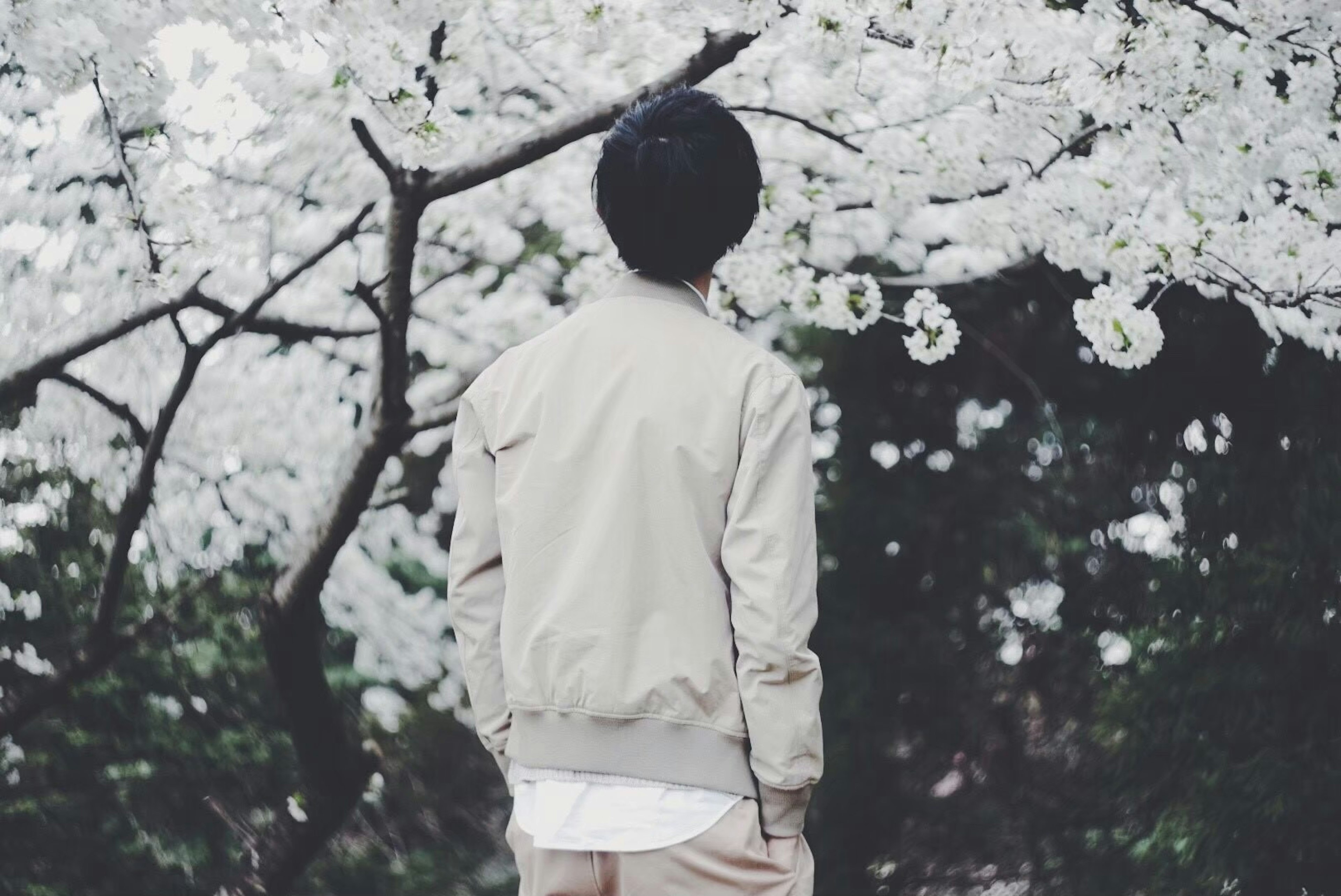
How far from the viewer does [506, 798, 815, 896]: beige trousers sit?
124 cm

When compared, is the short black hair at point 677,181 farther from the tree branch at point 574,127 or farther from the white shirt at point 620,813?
the tree branch at point 574,127

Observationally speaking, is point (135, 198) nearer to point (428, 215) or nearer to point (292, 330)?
point (292, 330)

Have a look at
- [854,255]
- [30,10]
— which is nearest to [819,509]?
[854,255]

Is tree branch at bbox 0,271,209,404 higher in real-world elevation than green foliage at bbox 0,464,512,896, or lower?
higher

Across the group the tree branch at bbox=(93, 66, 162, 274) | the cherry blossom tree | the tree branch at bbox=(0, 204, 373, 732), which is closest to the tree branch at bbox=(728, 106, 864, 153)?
the cherry blossom tree

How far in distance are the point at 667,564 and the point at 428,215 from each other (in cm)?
284

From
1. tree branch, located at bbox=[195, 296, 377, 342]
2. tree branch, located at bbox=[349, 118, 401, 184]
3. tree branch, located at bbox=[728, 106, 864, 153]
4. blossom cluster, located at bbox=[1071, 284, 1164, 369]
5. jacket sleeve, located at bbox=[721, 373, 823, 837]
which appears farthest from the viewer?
tree branch, located at bbox=[195, 296, 377, 342]

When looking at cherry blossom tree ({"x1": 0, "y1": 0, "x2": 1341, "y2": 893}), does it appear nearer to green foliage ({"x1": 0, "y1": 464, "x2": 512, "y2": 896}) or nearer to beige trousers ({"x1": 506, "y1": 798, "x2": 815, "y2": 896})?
green foliage ({"x1": 0, "y1": 464, "x2": 512, "y2": 896})

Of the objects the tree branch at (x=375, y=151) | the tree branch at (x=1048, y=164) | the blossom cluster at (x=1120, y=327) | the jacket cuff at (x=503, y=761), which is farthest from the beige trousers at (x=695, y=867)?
the tree branch at (x=1048, y=164)

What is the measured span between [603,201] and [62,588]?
8.80 feet

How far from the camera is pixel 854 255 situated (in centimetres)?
419

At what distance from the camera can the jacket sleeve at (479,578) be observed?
1.42m

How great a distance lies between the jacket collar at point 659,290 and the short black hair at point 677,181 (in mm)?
11

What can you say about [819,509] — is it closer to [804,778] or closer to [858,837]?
[858,837]
